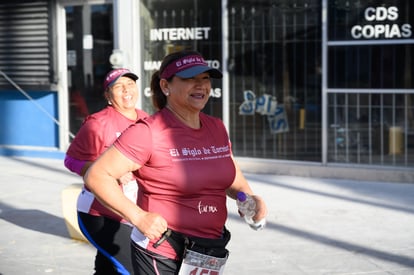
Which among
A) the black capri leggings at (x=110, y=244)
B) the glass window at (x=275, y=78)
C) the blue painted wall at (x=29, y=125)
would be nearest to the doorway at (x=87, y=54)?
the blue painted wall at (x=29, y=125)

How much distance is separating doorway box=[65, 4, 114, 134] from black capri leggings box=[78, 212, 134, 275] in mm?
7499

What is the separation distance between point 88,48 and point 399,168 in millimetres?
5375

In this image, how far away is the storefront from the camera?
32.2 ft

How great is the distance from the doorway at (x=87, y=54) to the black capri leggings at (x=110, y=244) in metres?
7.50

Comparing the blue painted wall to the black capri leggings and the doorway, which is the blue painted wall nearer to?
the doorway

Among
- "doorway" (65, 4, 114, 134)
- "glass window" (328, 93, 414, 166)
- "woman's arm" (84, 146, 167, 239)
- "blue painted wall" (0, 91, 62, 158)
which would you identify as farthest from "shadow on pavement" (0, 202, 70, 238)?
"woman's arm" (84, 146, 167, 239)

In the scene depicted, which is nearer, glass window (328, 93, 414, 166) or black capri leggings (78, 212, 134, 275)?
black capri leggings (78, 212, 134, 275)

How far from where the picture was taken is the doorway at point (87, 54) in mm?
12125

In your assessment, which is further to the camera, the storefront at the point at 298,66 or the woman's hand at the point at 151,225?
the storefront at the point at 298,66

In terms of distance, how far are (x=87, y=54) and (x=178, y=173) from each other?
359 inches

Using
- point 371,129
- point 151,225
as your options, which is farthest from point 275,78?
point 151,225

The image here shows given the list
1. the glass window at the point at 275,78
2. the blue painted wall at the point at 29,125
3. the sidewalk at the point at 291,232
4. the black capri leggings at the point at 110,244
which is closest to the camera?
the black capri leggings at the point at 110,244

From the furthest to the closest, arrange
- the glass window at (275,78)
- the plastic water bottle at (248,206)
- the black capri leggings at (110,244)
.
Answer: the glass window at (275,78) → the black capri leggings at (110,244) → the plastic water bottle at (248,206)

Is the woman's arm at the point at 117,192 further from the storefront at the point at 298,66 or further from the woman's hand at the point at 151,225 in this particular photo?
the storefront at the point at 298,66
